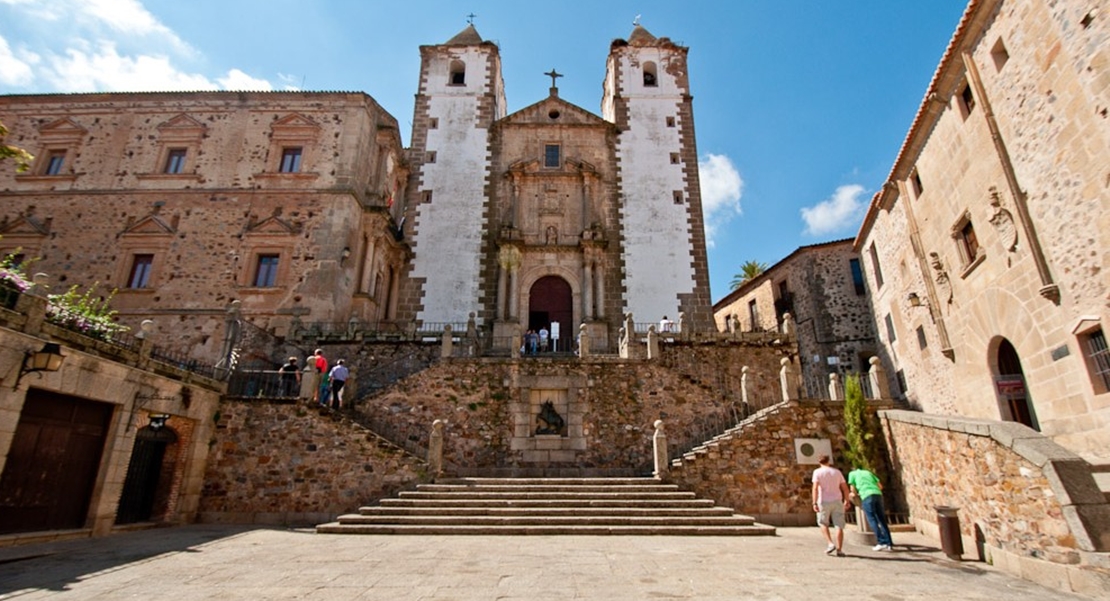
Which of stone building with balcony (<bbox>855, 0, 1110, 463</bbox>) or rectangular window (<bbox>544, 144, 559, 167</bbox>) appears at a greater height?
rectangular window (<bbox>544, 144, 559, 167</bbox>)

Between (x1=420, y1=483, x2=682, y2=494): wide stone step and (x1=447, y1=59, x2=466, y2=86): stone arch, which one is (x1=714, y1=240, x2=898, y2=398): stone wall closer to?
(x1=420, y1=483, x2=682, y2=494): wide stone step

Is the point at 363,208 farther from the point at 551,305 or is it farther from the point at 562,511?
the point at 562,511

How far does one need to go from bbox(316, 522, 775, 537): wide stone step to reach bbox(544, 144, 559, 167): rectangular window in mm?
18450

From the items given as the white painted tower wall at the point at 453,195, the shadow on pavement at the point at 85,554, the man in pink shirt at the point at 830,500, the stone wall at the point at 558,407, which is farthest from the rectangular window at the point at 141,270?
the man in pink shirt at the point at 830,500

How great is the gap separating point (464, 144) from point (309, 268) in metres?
9.98

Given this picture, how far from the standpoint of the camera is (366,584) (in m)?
5.79

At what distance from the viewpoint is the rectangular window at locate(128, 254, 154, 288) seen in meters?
19.2

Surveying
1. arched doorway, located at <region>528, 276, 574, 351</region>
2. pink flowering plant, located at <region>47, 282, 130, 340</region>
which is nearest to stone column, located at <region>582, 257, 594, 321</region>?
arched doorway, located at <region>528, 276, 574, 351</region>

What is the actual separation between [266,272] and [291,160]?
16.7ft

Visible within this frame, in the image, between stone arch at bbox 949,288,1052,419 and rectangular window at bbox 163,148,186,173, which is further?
rectangular window at bbox 163,148,186,173

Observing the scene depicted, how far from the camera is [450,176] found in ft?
80.1

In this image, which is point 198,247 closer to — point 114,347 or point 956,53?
point 114,347

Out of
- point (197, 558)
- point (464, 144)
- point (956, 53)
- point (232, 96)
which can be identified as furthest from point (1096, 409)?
point (232, 96)

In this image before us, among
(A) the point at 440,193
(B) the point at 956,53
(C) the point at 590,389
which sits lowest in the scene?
(C) the point at 590,389
